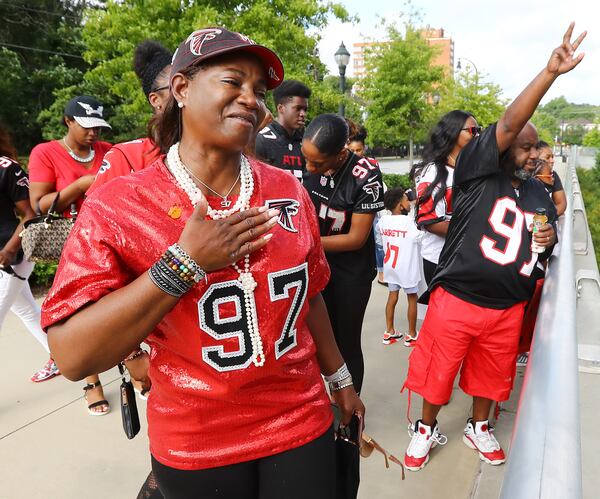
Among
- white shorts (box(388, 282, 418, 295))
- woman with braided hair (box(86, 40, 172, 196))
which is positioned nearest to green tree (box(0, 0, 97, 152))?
white shorts (box(388, 282, 418, 295))

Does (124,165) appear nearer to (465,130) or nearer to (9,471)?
(9,471)

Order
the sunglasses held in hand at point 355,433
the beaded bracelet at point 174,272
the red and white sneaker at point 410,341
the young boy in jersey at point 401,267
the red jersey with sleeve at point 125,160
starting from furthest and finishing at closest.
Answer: the young boy in jersey at point 401,267 < the red and white sneaker at point 410,341 < the red jersey with sleeve at point 125,160 < the sunglasses held in hand at point 355,433 < the beaded bracelet at point 174,272

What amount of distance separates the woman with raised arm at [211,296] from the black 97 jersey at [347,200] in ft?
4.87

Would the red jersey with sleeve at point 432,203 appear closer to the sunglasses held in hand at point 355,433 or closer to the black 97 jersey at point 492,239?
the black 97 jersey at point 492,239

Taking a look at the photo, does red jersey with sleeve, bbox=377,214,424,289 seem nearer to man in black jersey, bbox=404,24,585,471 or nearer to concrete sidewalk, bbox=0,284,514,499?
concrete sidewalk, bbox=0,284,514,499

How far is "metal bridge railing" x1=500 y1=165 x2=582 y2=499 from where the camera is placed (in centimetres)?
78

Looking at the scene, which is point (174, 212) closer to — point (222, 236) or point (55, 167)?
point (222, 236)

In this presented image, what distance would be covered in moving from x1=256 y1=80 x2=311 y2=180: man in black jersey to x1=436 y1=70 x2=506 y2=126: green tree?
790 inches

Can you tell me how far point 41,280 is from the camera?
6320 mm

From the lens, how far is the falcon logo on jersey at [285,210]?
57.8 inches

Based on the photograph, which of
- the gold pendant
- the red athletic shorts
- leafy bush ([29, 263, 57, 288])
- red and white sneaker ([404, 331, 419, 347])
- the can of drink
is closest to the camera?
the gold pendant

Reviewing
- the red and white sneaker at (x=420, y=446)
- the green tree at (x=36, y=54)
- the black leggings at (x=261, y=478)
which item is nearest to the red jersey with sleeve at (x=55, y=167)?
the black leggings at (x=261, y=478)

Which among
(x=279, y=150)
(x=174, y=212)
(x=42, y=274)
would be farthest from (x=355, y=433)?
(x=42, y=274)

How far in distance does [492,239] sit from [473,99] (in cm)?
2234
